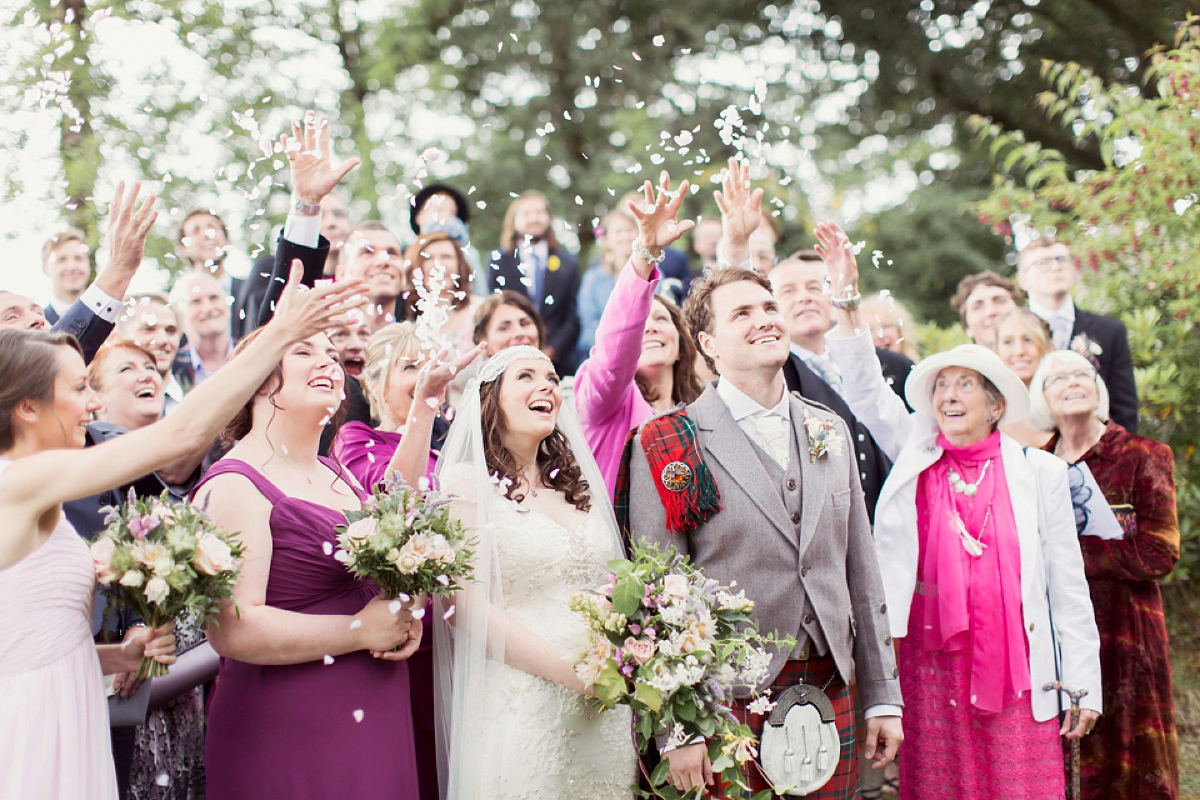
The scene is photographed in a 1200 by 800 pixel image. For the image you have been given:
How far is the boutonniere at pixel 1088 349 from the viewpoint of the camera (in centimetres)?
674

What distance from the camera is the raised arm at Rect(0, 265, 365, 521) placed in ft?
9.05

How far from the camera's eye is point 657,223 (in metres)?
4.14

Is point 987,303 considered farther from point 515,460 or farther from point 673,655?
point 673,655

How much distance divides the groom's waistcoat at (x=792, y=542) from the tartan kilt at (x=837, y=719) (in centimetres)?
7

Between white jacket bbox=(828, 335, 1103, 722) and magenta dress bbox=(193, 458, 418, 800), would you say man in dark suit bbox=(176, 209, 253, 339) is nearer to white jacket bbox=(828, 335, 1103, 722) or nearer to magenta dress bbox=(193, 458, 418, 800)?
magenta dress bbox=(193, 458, 418, 800)

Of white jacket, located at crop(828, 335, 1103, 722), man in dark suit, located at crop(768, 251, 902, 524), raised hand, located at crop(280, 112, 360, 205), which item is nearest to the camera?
raised hand, located at crop(280, 112, 360, 205)

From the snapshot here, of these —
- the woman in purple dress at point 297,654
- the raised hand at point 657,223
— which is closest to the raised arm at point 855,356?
the raised hand at point 657,223

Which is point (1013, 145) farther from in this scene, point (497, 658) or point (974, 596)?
point (497, 658)

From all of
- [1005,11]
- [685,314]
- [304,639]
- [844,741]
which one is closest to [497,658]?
[304,639]

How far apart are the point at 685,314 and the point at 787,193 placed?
10.1 m

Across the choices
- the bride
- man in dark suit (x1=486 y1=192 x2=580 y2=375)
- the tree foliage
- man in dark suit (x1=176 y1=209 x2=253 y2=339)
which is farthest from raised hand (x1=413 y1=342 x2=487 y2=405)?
the tree foliage

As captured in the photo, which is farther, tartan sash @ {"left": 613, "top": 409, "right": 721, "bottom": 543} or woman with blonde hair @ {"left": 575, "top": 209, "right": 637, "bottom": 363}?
woman with blonde hair @ {"left": 575, "top": 209, "right": 637, "bottom": 363}

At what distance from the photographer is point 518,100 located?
16453 millimetres

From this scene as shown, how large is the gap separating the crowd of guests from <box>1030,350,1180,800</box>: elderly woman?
14 mm
